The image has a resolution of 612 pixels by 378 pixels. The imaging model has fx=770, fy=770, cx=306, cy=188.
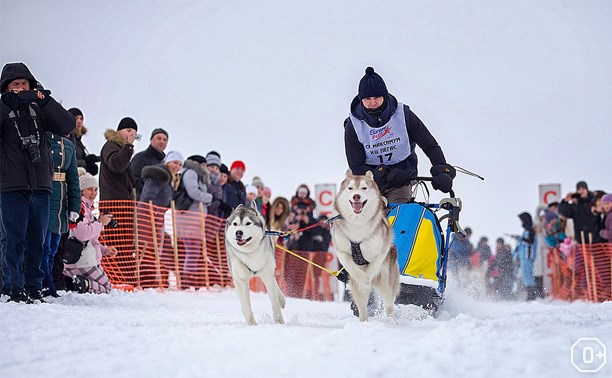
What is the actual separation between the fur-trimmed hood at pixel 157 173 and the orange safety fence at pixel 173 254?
1.07 ft

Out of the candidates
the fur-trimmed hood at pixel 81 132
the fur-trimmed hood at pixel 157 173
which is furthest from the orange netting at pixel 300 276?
the fur-trimmed hood at pixel 81 132

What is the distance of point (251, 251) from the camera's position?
15.0ft

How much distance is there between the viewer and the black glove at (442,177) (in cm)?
517

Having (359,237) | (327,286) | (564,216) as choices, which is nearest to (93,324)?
(359,237)

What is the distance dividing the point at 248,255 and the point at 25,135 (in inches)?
81.3

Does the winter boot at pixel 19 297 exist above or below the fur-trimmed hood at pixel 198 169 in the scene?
below

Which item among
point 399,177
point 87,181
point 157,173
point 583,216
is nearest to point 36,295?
point 87,181

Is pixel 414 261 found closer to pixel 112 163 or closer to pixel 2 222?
pixel 2 222

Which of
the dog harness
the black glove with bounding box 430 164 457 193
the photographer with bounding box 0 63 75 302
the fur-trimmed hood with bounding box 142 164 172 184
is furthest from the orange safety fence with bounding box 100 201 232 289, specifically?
the dog harness

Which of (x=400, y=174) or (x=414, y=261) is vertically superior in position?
(x=400, y=174)

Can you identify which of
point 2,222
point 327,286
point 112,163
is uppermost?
point 112,163

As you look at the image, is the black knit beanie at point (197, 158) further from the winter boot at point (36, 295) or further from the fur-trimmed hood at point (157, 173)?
the winter boot at point (36, 295)

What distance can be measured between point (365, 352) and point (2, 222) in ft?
11.1

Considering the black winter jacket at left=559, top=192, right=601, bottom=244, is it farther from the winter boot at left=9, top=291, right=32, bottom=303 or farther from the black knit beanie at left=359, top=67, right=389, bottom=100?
the winter boot at left=9, top=291, right=32, bottom=303
